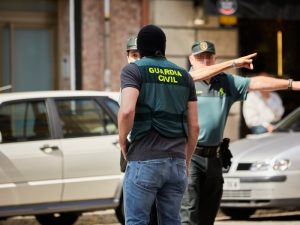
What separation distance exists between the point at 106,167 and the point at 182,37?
635cm

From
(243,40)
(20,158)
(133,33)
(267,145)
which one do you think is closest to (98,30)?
(133,33)

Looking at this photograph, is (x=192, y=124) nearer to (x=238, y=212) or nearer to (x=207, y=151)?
(x=207, y=151)

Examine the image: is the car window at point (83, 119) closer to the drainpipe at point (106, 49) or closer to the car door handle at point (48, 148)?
the car door handle at point (48, 148)

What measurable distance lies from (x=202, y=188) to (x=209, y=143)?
35 centimetres

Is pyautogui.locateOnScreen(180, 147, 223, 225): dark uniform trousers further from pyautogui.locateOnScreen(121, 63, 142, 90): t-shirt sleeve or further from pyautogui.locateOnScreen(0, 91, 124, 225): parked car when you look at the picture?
pyautogui.locateOnScreen(0, 91, 124, 225): parked car

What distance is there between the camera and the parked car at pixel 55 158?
9.54m

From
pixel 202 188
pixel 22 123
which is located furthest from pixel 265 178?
pixel 202 188

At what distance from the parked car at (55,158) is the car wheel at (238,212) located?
5.64ft

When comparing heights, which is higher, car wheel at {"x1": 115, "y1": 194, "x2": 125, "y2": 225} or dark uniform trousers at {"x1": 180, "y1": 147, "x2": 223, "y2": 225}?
dark uniform trousers at {"x1": 180, "y1": 147, "x2": 223, "y2": 225}

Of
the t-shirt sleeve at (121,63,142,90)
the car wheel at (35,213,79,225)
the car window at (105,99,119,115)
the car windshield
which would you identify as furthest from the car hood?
the t-shirt sleeve at (121,63,142,90)

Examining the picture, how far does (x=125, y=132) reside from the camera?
5.60 metres

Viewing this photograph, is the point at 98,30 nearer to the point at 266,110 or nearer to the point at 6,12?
the point at 6,12

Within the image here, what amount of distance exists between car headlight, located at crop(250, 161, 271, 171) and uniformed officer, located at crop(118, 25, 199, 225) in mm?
5088

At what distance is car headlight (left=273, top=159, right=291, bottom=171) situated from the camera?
1074 cm
